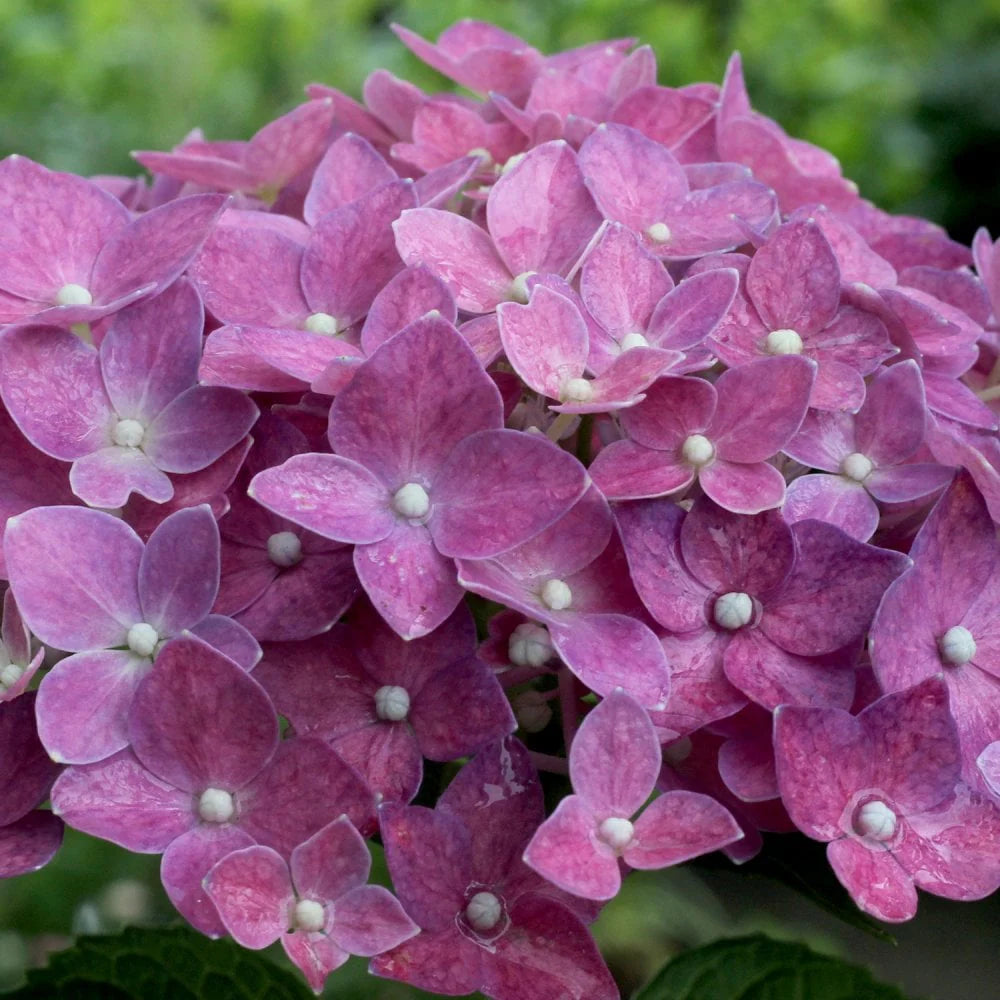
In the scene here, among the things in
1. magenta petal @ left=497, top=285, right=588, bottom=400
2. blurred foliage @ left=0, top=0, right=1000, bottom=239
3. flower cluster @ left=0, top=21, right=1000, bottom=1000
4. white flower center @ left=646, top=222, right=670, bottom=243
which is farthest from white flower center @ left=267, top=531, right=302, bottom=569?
blurred foliage @ left=0, top=0, right=1000, bottom=239

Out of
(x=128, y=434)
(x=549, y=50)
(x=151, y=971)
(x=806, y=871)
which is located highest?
(x=128, y=434)

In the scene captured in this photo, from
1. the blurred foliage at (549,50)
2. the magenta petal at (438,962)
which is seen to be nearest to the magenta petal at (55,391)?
the magenta petal at (438,962)

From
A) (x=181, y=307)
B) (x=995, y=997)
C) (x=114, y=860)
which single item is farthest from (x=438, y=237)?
(x=995, y=997)

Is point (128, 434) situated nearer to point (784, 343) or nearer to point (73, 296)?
point (73, 296)

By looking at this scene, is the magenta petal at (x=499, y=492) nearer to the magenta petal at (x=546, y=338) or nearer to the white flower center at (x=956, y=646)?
the magenta petal at (x=546, y=338)

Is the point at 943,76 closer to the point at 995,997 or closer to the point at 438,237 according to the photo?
the point at 995,997

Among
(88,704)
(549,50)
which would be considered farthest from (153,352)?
(549,50)

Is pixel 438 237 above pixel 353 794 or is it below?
above
